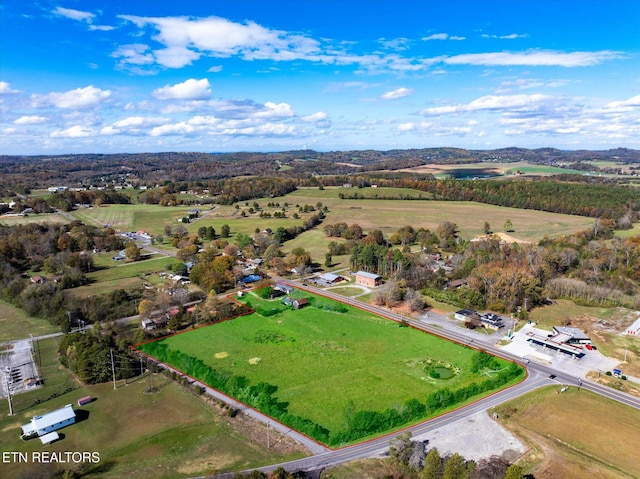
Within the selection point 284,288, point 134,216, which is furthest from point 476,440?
point 134,216

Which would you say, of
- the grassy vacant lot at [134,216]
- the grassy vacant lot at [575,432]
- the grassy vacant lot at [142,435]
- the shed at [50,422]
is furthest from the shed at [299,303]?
the grassy vacant lot at [134,216]

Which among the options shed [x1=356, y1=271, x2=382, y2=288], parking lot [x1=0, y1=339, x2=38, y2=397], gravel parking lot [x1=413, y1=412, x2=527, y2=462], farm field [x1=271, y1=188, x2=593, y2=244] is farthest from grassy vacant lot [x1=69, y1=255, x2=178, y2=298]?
gravel parking lot [x1=413, y1=412, x2=527, y2=462]

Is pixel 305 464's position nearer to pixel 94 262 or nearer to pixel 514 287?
pixel 514 287

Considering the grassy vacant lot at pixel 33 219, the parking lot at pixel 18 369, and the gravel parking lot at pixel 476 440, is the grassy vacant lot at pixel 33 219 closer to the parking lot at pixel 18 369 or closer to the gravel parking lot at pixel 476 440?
the parking lot at pixel 18 369

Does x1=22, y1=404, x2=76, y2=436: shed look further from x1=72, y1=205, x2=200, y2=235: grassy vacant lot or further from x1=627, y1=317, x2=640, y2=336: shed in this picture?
x1=72, y1=205, x2=200, y2=235: grassy vacant lot

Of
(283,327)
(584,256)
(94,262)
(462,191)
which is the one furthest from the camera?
(462,191)

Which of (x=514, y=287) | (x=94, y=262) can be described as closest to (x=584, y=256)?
(x=514, y=287)
